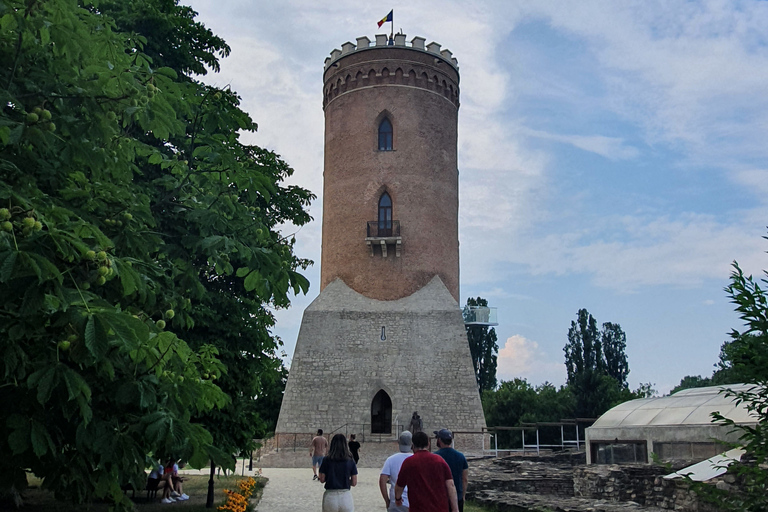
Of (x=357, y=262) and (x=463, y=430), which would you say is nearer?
(x=463, y=430)

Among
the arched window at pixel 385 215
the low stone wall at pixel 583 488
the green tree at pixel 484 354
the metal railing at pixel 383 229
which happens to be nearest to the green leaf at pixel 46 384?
the low stone wall at pixel 583 488

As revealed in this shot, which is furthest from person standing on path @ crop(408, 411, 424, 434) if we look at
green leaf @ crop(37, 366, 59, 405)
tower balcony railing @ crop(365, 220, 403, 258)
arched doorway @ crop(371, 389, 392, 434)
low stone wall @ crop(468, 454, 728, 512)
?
green leaf @ crop(37, 366, 59, 405)

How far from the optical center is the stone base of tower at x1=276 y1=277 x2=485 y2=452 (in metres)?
25.3

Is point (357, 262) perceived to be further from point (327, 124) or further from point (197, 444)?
point (197, 444)

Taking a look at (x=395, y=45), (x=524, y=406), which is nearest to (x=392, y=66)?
(x=395, y=45)

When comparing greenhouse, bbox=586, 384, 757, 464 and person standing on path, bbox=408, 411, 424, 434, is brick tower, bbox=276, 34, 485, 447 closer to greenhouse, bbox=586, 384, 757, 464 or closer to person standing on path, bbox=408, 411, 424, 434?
person standing on path, bbox=408, 411, 424, 434

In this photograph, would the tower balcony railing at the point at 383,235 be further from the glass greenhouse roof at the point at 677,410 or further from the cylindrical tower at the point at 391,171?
the glass greenhouse roof at the point at 677,410

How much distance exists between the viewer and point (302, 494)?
14.4m

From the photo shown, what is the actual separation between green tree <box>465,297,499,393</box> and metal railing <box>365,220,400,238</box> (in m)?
20.3

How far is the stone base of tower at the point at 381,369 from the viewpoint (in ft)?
82.9

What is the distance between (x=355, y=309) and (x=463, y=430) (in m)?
6.27

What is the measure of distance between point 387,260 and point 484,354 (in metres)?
21.7

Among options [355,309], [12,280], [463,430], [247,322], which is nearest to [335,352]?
[355,309]

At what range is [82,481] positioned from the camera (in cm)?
429
